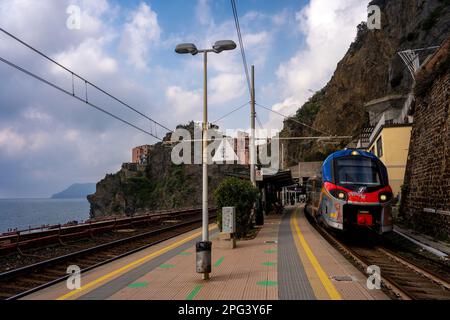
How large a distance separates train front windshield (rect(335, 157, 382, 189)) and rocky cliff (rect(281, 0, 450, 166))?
35.1 m

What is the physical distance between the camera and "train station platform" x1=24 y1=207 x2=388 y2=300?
6754 mm

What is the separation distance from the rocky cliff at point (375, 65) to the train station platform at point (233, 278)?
40.5 meters

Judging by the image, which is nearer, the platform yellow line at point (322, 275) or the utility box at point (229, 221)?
the platform yellow line at point (322, 275)

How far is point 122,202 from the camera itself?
423 ft

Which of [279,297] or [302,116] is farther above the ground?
[302,116]

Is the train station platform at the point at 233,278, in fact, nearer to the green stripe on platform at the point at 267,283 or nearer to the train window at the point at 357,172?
the green stripe on platform at the point at 267,283

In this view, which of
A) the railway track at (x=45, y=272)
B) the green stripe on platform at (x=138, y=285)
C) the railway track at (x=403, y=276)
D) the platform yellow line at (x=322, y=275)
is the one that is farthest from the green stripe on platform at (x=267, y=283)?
the railway track at (x=45, y=272)

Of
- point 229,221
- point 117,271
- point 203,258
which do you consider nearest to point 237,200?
point 229,221

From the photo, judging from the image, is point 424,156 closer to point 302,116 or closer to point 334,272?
point 334,272

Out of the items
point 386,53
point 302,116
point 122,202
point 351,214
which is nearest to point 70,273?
point 351,214

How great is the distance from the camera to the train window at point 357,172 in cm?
1328
